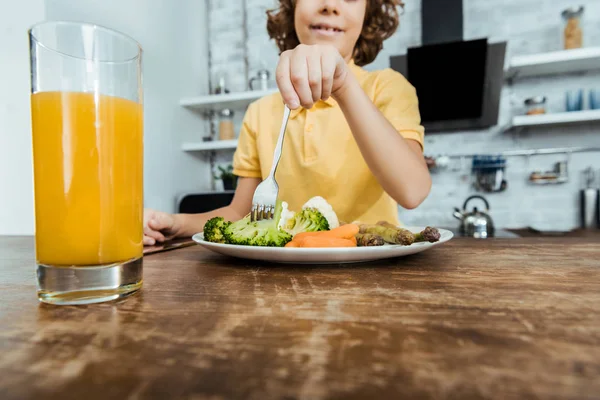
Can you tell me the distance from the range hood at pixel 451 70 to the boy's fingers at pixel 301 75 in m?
2.42

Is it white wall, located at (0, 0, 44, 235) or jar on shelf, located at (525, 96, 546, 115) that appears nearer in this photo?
white wall, located at (0, 0, 44, 235)

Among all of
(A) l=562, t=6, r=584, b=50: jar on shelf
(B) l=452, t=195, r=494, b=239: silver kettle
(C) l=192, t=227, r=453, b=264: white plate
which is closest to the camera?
(C) l=192, t=227, r=453, b=264: white plate

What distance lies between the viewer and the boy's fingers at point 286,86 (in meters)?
0.61

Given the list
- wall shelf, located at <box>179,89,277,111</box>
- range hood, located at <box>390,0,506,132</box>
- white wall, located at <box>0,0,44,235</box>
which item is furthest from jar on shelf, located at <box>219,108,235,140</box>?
white wall, located at <box>0,0,44,235</box>

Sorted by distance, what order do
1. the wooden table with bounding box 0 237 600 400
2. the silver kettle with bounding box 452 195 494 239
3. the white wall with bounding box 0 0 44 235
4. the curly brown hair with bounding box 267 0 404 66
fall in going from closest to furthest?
the wooden table with bounding box 0 237 600 400, the curly brown hair with bounding box 267 0 404 66, the white wall with bounding box 0 0 44 235, the silver kettle with bounding box 452 195 494 239

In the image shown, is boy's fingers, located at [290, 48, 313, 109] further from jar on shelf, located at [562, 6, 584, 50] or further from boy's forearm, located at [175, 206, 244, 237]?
→ jar on shelf, located at [562, 6, 584, 50]

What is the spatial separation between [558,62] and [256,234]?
285 cm

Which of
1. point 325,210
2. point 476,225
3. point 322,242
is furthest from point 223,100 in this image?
point 322,242

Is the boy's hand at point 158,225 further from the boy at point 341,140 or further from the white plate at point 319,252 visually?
the white plate at point 319,252

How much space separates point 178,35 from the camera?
3291mm

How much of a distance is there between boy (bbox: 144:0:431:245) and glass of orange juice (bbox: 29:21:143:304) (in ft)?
1.59

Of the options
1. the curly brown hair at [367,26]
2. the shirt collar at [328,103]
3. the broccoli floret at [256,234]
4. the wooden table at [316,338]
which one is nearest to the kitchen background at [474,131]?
the curly brown hair at [367,26]

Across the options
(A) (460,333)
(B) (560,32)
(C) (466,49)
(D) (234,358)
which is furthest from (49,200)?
(B) (560,32)

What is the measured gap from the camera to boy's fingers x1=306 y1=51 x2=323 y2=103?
2.00 ft
